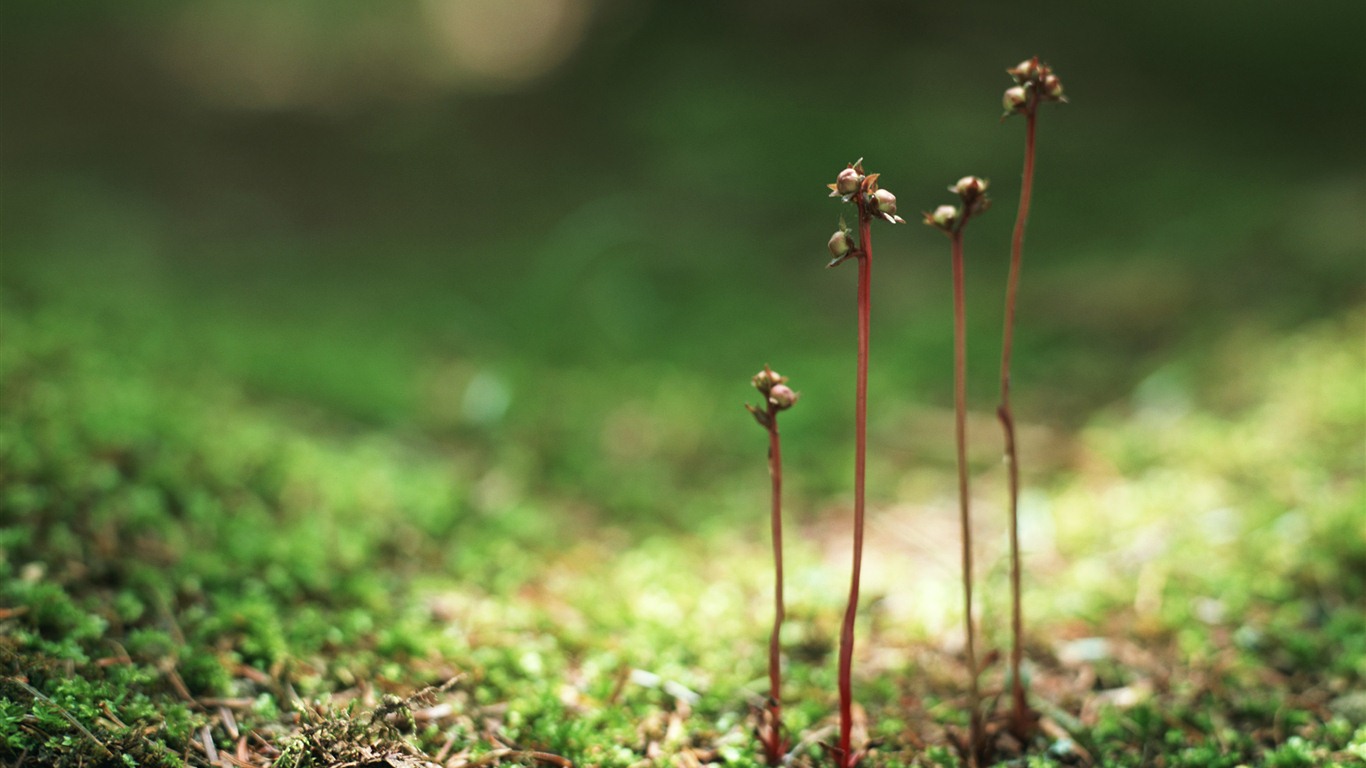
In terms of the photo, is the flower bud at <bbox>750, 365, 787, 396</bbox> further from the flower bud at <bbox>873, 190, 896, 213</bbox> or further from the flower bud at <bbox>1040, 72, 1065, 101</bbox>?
the flower bud at <bbox>1040, 72, 1065, 101</bbox>

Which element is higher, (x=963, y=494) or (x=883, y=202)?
(x=883, y=202)

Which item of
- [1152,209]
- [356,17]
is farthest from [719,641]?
[356,17]

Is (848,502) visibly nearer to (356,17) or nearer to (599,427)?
(599,427)

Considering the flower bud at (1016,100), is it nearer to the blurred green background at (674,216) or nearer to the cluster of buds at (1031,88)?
the cluster of buds at (1031,88)

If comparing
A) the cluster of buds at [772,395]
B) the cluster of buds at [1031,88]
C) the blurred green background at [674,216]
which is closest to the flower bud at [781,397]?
the cluster of buds at [772,395]

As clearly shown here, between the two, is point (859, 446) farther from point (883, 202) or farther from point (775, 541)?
point (883, 202)

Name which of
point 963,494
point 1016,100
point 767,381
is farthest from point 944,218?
point 963,494
